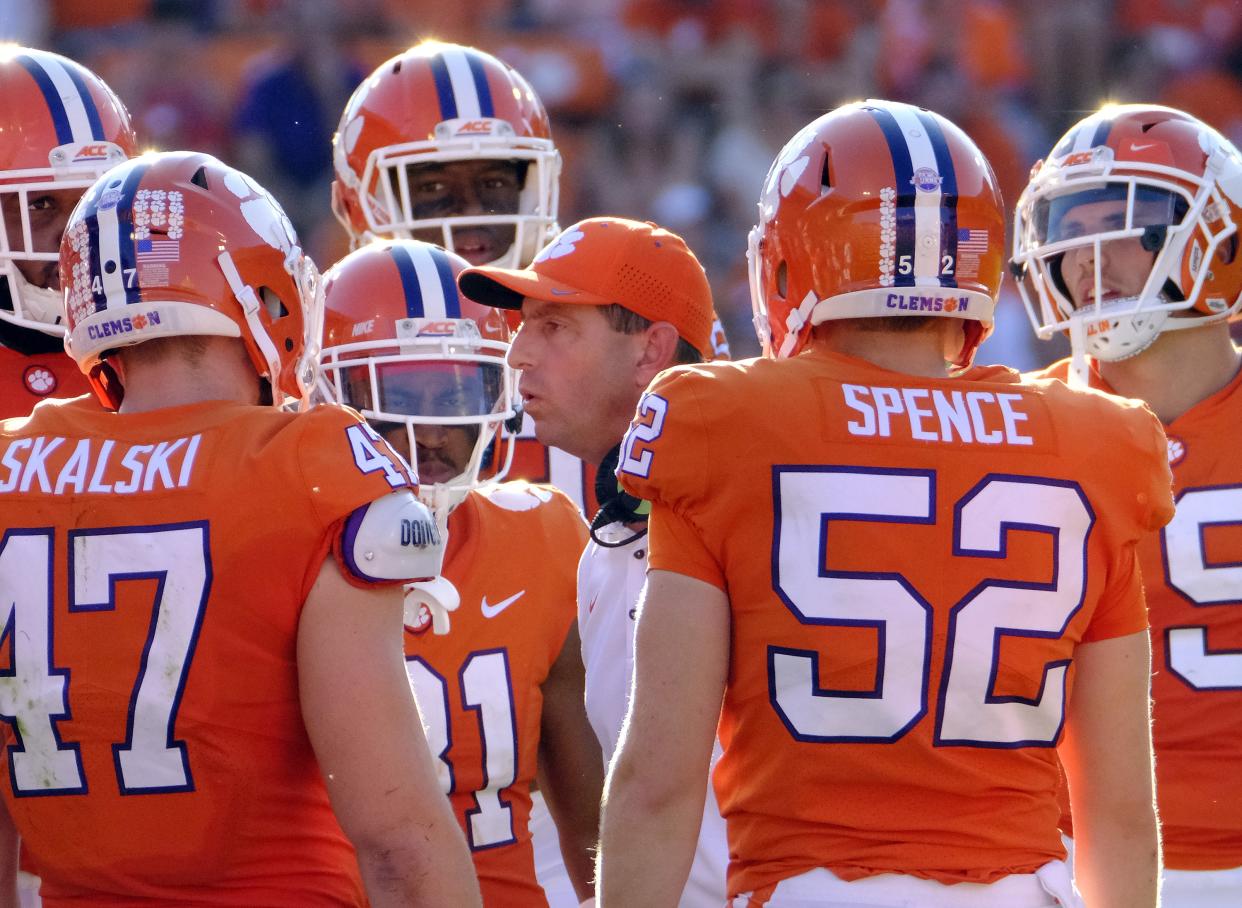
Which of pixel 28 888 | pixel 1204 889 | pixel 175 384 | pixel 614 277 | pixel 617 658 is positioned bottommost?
pixel 1204 889

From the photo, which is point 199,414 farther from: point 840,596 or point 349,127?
point 349,127

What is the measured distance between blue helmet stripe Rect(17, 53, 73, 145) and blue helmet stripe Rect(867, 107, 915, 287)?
182 cm

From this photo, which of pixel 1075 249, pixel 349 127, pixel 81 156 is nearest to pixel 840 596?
pixel 1075 249

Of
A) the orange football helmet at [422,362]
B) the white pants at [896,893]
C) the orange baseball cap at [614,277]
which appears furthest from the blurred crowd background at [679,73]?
the white pants at [896,893]

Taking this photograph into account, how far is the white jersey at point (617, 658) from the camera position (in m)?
2.82

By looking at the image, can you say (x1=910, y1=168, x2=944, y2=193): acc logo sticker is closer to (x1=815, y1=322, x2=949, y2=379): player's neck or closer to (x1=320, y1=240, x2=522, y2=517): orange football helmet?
(x1=815, y1=322, x2=949, y2=379): player's neck

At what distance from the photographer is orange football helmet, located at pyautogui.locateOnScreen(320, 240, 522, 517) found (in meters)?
3.24

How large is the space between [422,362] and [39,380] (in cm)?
76

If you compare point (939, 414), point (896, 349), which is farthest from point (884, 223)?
point (939, 414)

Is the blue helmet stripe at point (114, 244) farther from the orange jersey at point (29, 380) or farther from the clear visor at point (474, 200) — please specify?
the clear visor at point (474, 200)

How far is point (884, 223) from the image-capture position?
2.25 metres

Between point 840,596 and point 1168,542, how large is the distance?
1.36 m

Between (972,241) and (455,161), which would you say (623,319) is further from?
(455,161)

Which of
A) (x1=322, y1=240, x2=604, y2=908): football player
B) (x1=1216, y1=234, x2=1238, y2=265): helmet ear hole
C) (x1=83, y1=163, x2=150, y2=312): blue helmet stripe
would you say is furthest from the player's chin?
(x1=83, y1=163, x2=150, y2=312): blue helmet stripe
